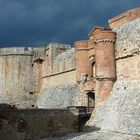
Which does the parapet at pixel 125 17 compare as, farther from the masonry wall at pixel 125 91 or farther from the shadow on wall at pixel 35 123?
the shadow on wall at pixel 35 123

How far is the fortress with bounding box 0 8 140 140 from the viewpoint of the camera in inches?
687

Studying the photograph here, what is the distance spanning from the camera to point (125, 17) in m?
22.4

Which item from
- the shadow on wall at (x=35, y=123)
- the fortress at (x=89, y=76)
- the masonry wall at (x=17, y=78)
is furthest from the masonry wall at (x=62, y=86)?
the shadow on wall at (x=35, y=123)

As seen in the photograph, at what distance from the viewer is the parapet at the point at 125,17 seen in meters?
21.8

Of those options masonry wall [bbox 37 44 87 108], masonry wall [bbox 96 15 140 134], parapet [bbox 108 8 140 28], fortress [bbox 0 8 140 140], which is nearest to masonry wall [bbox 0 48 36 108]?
fortress [bbox 0 8 140 140]

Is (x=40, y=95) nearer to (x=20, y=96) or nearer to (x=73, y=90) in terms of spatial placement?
(x=20, y=96)

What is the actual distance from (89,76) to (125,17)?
4233mm

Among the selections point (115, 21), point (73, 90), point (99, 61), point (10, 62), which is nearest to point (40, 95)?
point (10, 62)

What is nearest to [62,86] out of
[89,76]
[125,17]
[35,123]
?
[89,76]

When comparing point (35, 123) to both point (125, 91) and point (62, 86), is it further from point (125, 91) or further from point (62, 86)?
point (62, 86)

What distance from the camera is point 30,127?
61.2ft

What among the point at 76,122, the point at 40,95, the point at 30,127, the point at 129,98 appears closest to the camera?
the point at 129,98

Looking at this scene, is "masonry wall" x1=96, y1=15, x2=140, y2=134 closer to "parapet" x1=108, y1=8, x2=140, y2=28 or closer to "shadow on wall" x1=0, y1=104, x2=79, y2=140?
"shadow on wall" x1=0, y1=104, x2=79, y2=140

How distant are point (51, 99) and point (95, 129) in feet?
33.8
